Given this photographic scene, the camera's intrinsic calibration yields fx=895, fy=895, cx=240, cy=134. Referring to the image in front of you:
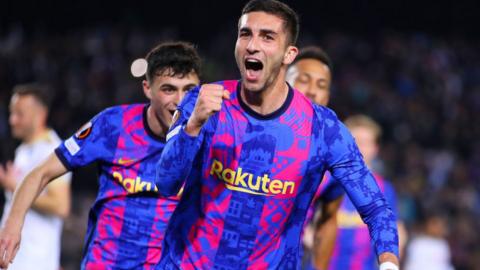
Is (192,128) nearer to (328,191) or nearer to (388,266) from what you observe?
(388,266)

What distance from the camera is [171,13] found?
18.7 m

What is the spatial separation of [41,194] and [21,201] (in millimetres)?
2424

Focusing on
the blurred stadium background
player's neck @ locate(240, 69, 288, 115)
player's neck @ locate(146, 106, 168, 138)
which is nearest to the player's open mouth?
player's neck @ locate(240, 69, 288, 115)

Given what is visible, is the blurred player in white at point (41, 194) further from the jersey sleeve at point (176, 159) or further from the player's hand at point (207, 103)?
the player's hand at point (207, 103)

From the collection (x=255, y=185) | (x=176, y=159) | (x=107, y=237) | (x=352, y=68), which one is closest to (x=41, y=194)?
(x=107, y=237)

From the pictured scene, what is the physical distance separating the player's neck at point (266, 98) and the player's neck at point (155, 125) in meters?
1.00

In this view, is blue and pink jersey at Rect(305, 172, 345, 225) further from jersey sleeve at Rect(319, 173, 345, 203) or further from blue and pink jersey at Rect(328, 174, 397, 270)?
blue and pink jersey at Rect(328, 174, 397, 270)

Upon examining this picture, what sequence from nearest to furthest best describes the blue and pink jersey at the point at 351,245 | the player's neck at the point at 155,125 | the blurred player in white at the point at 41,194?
1. the player's neck at the point at 155,125
2. the blurred player in white at the point at 41,194
3. the blue and pink jersey at the point at 351,245

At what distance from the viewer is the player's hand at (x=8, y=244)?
4.18 m

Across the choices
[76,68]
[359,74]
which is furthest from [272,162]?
[359,74]

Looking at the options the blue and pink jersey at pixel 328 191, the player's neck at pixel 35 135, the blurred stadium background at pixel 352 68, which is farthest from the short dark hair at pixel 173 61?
the blurred stadium background at pixel 352 68

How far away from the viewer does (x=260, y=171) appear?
3.87 m

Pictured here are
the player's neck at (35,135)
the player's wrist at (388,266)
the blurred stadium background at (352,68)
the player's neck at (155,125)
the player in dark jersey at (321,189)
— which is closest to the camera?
the player's wrist at (388,266)

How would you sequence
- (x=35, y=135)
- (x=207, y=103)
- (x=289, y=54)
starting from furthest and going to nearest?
(x=35, y=135) → (x=289, y=54) → (x=207, y=103)
